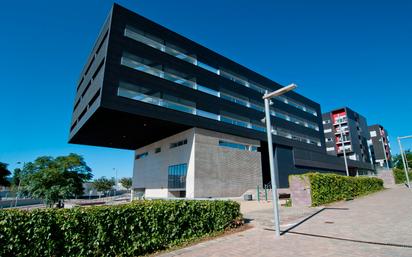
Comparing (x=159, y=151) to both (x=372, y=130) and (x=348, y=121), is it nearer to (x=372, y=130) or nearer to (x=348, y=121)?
(x=348, y=121)

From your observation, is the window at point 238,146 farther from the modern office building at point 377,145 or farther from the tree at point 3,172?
the modern office building at point 377,145

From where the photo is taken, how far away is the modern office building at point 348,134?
62812 mm

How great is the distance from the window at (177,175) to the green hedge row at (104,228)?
19.5 meters

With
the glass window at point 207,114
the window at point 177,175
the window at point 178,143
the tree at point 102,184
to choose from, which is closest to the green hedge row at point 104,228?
the window at point 177,175

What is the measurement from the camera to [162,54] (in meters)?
26.3

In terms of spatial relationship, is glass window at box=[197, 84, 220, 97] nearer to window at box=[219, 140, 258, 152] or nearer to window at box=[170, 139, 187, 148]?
window at box=[219, 140, 258, 152]

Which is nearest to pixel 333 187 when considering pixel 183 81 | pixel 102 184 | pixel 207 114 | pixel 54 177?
pixel 207 114

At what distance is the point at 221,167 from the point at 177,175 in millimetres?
5449

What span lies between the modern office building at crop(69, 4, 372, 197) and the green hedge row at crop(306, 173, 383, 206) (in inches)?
513

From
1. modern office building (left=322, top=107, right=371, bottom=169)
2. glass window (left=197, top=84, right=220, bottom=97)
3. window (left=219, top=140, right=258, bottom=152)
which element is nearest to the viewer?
glass window (left=197, top=84, right=220, bottom=97)

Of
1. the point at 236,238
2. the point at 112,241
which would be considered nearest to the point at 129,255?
the point at 112,241

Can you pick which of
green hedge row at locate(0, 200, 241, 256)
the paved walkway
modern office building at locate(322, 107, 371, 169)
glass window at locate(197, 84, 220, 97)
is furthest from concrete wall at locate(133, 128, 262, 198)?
modern office building at locate(322, 107, 371, 169)

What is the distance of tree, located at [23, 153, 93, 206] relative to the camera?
2552 cm

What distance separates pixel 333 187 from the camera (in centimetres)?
1744
